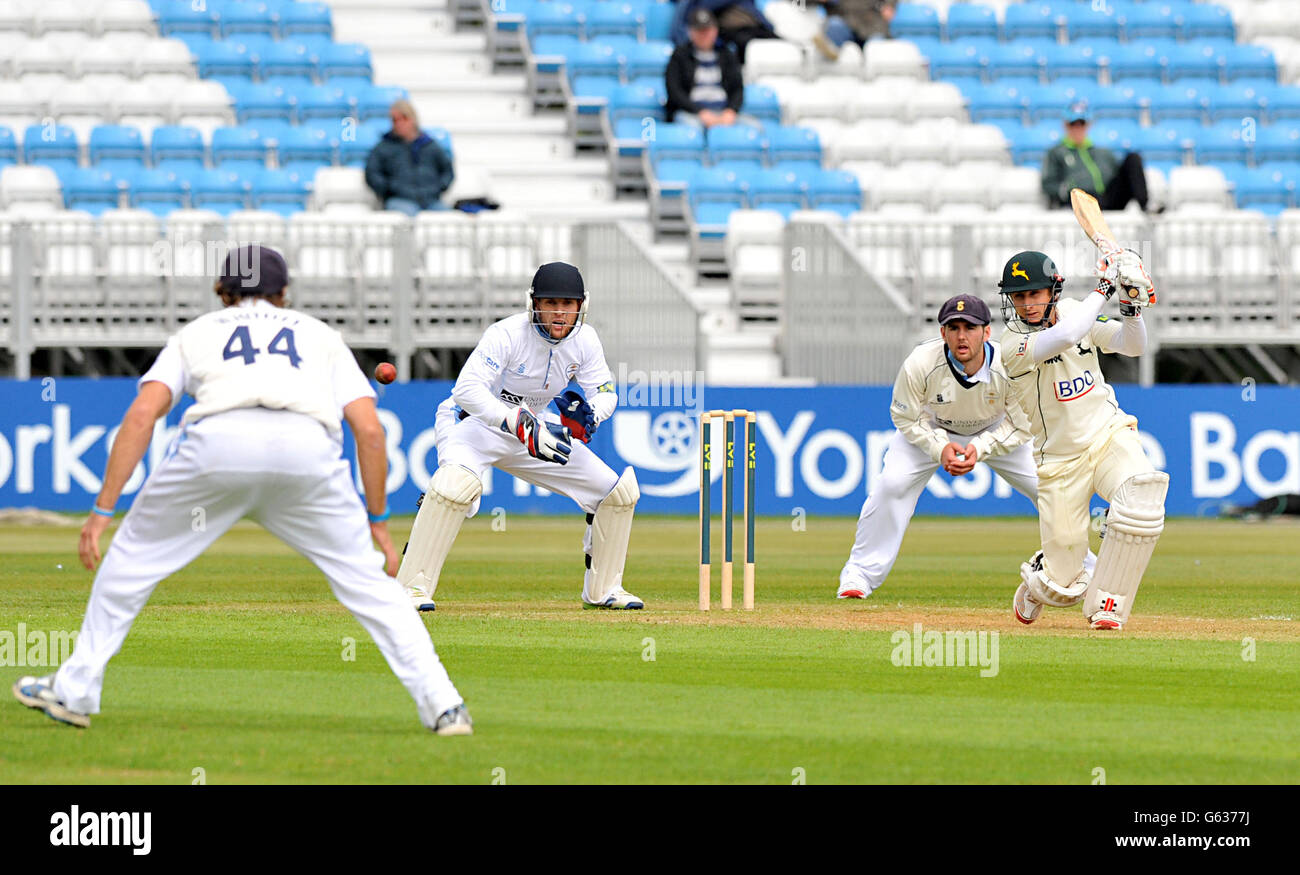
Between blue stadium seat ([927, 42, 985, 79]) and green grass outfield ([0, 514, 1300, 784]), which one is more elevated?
blue stadium seat ([927, 42, 985, 79])

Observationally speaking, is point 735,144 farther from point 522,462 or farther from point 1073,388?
point 1073,388

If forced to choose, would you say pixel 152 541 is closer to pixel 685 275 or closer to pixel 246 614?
pixel 246 614

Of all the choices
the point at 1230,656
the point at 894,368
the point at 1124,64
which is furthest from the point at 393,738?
the point at 1124,64

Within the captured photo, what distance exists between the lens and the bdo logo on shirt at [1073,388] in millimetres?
11133

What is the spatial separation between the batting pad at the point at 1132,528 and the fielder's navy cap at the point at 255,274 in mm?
5380

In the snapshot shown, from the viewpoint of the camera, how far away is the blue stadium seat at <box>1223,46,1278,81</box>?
2816 centimetres

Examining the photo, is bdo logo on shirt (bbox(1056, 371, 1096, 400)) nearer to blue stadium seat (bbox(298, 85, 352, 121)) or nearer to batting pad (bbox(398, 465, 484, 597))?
batting pad (bbox(398, 465, 484, 597))

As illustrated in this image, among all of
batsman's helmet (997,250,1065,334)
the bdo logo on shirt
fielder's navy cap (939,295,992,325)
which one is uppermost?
batsman's helmet (997,250,1065,334)

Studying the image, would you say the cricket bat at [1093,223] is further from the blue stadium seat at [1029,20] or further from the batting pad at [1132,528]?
the blue stadium seat at [1029,20]

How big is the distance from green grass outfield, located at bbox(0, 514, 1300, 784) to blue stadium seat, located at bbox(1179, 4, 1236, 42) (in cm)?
1621

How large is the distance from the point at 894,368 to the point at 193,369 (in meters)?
15.2

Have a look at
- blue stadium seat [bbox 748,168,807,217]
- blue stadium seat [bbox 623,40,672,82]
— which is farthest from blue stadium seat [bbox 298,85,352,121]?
blue stadium seat [bbox 748,168,807,217]
